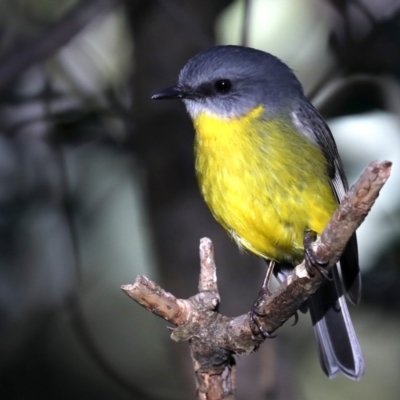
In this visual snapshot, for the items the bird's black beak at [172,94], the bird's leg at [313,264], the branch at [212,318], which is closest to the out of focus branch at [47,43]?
the bird's black beak at [172,94]

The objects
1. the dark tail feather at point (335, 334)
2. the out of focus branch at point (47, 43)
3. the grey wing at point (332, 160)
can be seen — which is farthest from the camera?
the out of focus branch at point (47, 43)

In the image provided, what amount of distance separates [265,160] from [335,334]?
1145mm

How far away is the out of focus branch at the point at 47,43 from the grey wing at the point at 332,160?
146cm

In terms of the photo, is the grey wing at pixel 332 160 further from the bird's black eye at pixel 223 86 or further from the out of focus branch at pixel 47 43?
the out of focus branch at pixel 47 43

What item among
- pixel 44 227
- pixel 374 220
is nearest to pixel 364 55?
pixel 374 220

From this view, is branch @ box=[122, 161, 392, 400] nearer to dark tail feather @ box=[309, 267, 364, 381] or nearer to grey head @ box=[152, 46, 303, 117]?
grey head @ box=[152, 46, 303, 117]

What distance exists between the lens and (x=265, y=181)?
12.6 ft

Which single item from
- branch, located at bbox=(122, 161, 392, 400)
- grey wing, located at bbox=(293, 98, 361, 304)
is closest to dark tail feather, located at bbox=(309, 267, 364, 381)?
grey wing, located at bbox=(293, 98, 361, 304)

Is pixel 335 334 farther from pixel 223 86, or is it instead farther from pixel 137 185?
pixel 137 185

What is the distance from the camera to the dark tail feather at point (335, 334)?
4391 mm

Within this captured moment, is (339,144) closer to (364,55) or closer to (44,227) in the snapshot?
(364,55)

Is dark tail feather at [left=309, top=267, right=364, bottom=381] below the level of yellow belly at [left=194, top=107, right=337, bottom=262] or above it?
below

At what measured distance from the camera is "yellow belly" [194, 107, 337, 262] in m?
3.82

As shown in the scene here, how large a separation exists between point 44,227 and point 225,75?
7.30 feet
